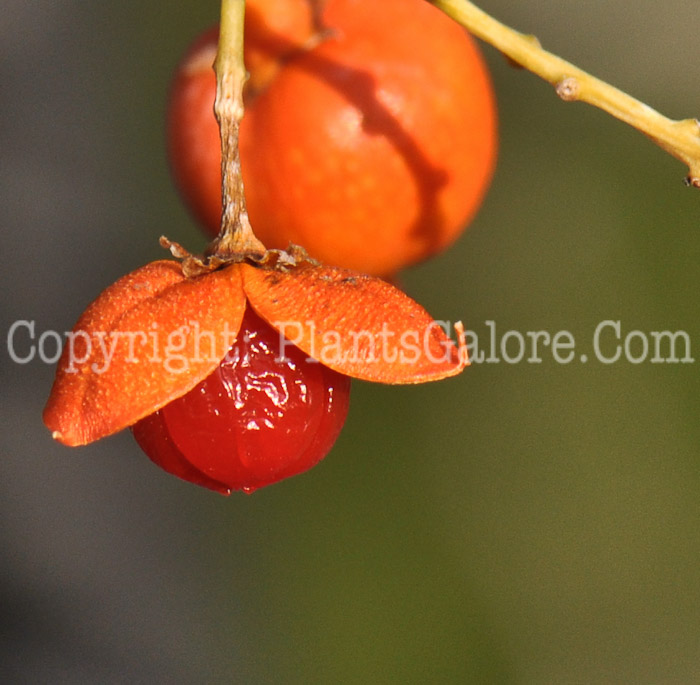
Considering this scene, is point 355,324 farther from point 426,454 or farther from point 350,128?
point 426,454

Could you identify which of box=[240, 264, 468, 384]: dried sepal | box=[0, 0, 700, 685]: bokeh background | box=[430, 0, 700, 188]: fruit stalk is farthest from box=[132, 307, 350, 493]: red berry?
box=[0, 0, 700, 685]: bokeh background

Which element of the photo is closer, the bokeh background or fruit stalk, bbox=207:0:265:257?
fruit stalk, bbox=207:0:265:257

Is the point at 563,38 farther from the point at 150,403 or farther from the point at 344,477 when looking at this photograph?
the point at 150,403

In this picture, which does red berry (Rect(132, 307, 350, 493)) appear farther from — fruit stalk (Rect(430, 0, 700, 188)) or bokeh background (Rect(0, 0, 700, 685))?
bokeh background (Rect(0, 0, 700, 685))

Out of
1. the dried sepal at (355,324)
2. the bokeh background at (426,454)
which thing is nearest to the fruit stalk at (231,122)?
the dried sepal at (355,324)

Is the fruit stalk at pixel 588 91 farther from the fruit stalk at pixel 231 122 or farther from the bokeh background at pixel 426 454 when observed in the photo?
the bokeh background at pixel 426 454

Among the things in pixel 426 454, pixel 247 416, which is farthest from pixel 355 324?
pixel 426 454

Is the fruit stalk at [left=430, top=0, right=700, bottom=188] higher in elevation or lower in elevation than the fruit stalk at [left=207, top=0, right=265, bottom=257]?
higher

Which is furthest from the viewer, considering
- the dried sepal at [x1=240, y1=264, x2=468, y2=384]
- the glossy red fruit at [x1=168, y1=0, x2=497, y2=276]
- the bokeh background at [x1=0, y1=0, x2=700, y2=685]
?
the bokeh background at [x1=0, y1=0, x2=700, y2=685]
